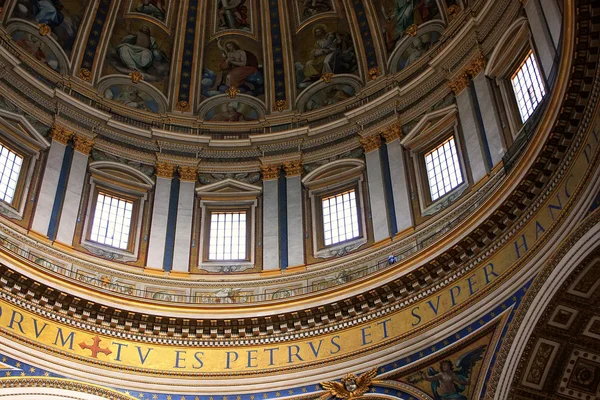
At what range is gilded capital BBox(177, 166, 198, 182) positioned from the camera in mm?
31500

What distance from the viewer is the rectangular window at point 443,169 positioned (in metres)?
27.5

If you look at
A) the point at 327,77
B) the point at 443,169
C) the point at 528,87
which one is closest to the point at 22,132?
the point at 327,77

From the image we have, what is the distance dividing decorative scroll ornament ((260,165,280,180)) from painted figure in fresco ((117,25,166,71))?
7041mm

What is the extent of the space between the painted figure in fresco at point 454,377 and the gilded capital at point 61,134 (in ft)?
48.3

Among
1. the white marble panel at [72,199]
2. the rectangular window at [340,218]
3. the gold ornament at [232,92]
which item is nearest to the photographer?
the white marble panel at [72,199]

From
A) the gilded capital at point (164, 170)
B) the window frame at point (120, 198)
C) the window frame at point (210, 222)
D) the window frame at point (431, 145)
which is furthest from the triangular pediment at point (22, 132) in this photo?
the window frame at point (431, 145)

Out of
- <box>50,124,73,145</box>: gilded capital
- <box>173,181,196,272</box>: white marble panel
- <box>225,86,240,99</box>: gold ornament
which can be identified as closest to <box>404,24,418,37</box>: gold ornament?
<box>225,86,240,99</box>: gold ornament

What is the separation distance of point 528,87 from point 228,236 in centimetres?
1062

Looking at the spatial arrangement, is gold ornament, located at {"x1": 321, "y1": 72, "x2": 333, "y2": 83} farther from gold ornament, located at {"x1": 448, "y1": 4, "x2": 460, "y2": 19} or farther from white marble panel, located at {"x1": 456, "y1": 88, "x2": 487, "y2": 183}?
white marble panel, located at {"x1": 456, "y1": 88, "x2": 487, "y2": 183}

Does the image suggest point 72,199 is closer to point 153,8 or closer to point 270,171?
point 270,171

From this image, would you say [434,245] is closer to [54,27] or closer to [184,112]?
[184,112]

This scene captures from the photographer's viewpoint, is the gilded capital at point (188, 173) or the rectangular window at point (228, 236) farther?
the gilded capital at point (188, 173)

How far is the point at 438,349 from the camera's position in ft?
75.7

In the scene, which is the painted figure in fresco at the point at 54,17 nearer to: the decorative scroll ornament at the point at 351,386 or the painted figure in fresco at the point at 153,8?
the painted figure in fresco at the point at 153,8
